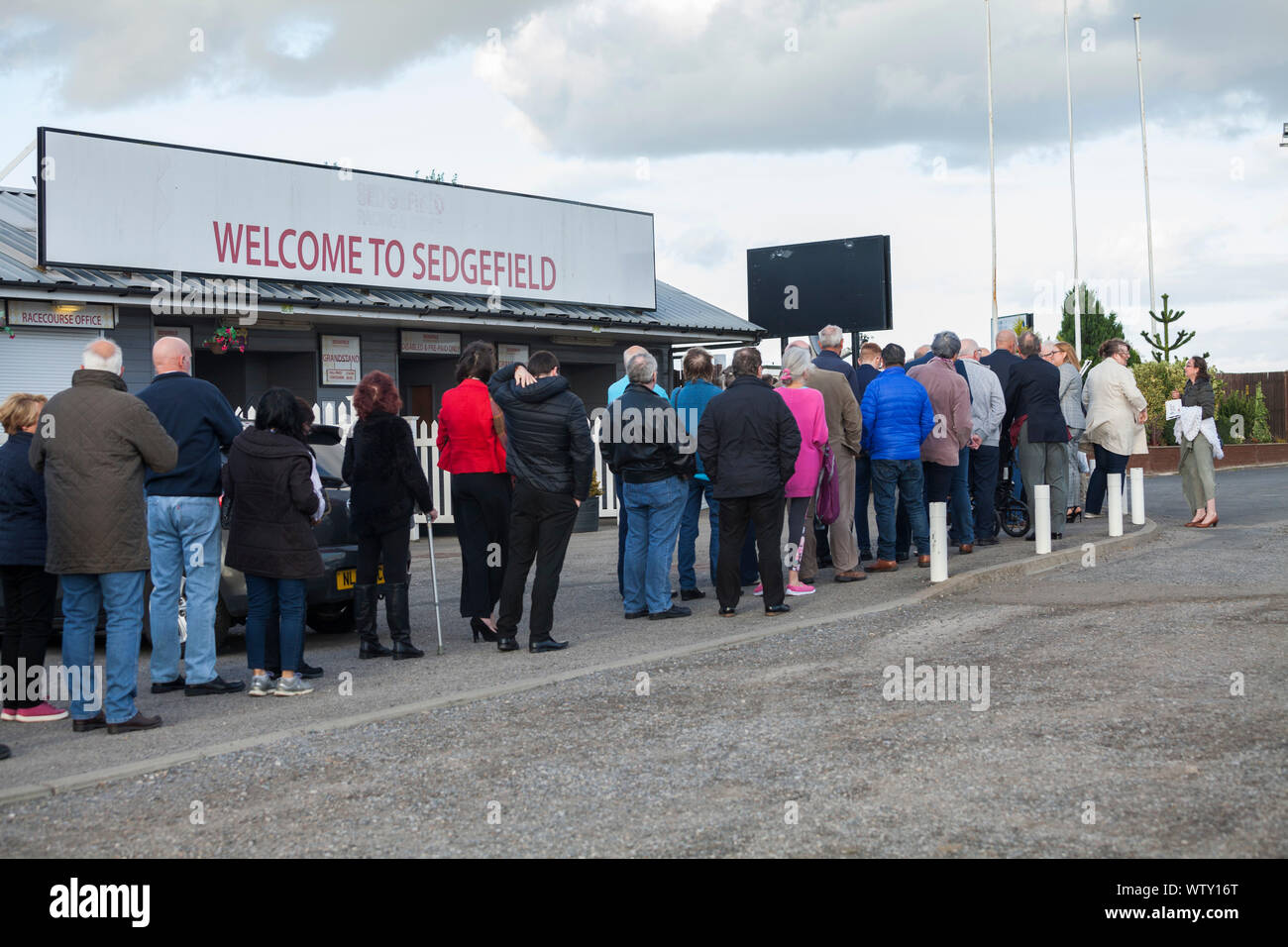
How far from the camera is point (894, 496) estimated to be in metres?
11.7

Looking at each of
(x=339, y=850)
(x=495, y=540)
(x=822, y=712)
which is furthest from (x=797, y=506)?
(x=339, y=850)

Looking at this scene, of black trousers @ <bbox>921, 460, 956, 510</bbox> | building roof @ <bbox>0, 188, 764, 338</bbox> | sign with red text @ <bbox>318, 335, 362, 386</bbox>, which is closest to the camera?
black trousers @ <bbox>921, 460, 956, 510</bbox>

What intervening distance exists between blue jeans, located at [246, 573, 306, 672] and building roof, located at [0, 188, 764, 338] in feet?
29.6

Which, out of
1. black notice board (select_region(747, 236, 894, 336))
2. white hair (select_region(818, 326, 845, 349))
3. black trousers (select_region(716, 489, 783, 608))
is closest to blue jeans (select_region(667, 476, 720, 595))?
black trousers (select_region(716, 489, 783, 608))

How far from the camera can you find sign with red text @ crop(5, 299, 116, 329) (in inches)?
601

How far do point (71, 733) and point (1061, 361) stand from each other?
1117cm

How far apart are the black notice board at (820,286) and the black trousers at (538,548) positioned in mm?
19166

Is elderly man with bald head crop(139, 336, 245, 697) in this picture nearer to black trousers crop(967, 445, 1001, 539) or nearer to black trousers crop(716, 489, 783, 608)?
black trousers crop(716, 489, 783, 608)

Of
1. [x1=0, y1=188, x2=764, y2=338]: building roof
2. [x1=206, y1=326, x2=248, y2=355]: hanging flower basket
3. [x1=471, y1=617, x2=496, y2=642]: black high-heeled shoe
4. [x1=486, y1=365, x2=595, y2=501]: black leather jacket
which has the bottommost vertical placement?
[x1=471, y1=617, x2=496, y2=642]: black high-heeled shoe

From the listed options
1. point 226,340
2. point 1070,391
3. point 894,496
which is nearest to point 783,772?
point 894,496

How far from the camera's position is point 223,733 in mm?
6660

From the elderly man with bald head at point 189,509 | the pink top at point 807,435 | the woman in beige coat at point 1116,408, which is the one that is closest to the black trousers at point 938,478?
the pink top at point 807,435

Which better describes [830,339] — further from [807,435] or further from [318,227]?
[318,227]

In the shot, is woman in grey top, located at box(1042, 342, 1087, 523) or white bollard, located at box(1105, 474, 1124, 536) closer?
white bollard, located at box(1105, 474, 1124, 536)
